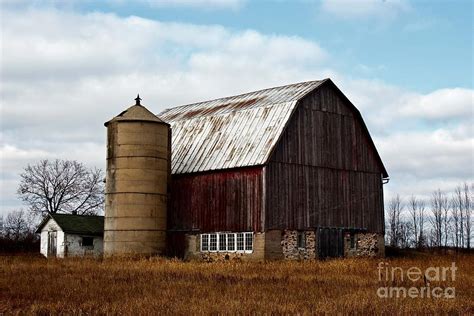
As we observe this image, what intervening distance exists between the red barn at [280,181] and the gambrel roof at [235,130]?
0.24ft

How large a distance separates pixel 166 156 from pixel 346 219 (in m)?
9.83

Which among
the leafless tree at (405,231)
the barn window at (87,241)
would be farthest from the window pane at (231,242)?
the leafless tree at (405,231)

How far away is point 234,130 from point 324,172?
5.13m

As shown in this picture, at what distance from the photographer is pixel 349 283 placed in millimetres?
20750

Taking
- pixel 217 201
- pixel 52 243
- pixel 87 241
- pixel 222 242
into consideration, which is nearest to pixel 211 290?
pixel 222 242

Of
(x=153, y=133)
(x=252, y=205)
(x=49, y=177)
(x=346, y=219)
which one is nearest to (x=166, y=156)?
(x=153, y=133)

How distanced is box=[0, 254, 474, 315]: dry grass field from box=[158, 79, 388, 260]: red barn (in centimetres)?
636

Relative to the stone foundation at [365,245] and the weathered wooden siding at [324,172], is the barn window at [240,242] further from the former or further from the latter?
the stone foundation at [365,245]

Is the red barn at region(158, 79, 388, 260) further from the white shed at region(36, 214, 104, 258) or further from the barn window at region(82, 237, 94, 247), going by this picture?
the barn window at region(82, 237, 94, 247)

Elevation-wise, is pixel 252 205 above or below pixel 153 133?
below

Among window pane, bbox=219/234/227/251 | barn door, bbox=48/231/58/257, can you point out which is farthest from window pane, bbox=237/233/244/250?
barn door, bbox=48/231/58/257

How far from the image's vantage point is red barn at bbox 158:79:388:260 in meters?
33.6

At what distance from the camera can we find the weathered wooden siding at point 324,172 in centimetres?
3397

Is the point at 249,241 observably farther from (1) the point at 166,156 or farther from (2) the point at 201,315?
(2) the point at 201,315
